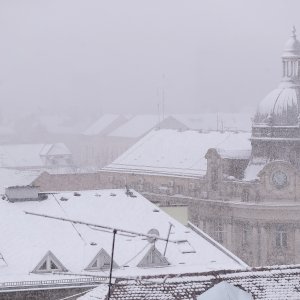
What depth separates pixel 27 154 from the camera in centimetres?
11681

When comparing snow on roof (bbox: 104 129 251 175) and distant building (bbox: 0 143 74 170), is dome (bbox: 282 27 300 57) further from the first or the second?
distant building (bbox: 0 143 74 170)

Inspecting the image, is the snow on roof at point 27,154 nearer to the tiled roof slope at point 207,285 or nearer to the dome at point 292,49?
the dome at point 292,49

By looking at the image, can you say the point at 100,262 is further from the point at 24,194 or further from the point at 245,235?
the point at 245,235

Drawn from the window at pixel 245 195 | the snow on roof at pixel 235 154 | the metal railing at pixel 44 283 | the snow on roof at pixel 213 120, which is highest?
the snow on roof at pixel 235 154

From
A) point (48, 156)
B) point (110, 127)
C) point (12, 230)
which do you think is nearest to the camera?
point (12, 230)

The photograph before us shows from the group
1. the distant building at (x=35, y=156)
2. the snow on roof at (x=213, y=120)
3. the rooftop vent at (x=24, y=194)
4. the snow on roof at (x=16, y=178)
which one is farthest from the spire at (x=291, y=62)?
the snow on roof at (x=213, y=120)

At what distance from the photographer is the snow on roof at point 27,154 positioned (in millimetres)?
114125

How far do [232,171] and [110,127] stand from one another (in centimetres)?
8183

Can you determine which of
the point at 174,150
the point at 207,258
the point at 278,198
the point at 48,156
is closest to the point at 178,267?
the point at 207,258

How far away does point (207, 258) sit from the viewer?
3522 cm

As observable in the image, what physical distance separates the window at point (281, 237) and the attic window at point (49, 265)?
90.9 ft

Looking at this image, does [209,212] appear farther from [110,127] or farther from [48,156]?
[110,127]

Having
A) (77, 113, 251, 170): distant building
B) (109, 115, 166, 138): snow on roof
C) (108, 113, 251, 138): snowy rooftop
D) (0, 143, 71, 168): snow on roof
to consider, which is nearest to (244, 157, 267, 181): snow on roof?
(0, 143, 71, 168): snow on roof

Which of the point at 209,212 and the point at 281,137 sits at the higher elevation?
the point at 281,137
